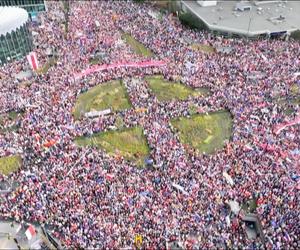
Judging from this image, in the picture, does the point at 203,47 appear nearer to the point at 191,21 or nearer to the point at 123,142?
the point at 191,21

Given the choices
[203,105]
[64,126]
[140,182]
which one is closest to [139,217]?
[140,182]

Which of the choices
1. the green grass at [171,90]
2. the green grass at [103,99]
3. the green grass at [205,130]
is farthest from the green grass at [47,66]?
the green grass at [205,130]

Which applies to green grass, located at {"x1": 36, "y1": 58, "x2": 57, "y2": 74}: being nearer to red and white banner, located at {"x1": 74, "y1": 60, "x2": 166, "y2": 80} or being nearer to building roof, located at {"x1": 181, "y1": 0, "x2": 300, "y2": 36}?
red and white banner, located at {"x1": 74, "y1": 60, "x2": 166, "y2": 80}

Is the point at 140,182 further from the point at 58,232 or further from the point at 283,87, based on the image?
the point at 283,87

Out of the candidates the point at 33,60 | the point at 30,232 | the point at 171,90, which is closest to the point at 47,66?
the point at 33,60

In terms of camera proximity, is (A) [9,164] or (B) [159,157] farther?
(A) [9,164]
